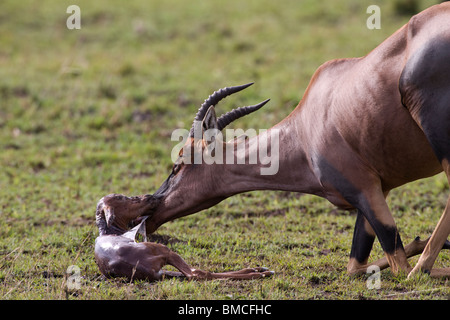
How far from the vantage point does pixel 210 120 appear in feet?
24.3

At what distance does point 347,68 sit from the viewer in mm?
6859

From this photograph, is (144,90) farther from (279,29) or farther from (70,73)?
(279,29)

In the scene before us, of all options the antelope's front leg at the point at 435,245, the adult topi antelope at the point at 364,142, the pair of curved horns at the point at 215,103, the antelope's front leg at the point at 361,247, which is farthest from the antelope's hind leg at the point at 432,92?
the pair of curved horns at the point at 215,103

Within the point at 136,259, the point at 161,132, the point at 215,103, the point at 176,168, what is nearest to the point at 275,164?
the point at 215,103

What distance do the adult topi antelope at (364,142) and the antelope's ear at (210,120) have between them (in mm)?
11

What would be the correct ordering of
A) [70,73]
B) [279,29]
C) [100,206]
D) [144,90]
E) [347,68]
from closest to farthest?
[347,68]
[100,206]
[144,90]
[70,73]
[279,29]

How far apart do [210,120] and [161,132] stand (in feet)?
16.8

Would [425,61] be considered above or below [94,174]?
above

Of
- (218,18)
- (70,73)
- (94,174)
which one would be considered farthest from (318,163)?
(218,18)

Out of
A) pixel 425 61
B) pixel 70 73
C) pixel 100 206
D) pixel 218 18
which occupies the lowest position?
pixel 100 206

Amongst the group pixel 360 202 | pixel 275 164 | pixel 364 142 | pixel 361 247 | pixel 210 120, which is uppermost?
pixel 210 120

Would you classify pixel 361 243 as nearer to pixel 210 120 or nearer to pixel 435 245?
pixel 435 245
